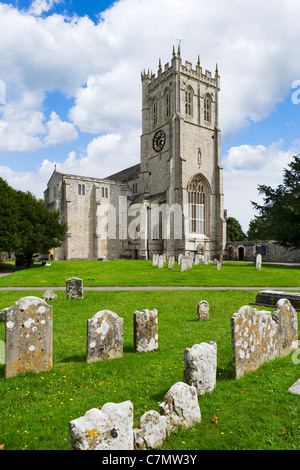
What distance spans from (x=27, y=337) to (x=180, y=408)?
3181 mm

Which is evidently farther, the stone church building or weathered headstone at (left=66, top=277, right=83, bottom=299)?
the stone church building

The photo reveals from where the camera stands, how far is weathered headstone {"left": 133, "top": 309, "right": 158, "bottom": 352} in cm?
622

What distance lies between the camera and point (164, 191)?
Answer: 145 feet

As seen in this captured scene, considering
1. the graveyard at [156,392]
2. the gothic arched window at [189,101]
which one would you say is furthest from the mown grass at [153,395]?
the gothic arched window at [189,101]

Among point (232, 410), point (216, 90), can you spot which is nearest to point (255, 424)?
point (232, 410)

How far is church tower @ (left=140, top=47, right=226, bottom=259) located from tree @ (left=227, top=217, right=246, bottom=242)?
69.0ft

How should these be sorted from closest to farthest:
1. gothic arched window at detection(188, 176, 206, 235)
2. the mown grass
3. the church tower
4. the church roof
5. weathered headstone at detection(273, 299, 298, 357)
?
the mown grass
weathered headstone at detection(273, 299, 298, 357)
the church tower
gothic arched window at detection(188, 176, 206, 235)
the church roof

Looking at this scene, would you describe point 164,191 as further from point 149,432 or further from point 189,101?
point 149,432

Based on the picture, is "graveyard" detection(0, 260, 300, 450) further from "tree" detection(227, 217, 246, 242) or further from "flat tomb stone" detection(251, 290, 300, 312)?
"tree" detection(227, 217, 246, 242)

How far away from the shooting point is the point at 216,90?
49.1 meters

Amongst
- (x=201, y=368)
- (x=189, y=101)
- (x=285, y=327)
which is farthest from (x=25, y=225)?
(x=189, y=101)

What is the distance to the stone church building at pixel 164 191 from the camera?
4247 centimetres

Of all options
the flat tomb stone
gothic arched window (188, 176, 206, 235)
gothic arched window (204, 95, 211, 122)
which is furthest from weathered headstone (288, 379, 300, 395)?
gothic arched window (204, 95, 211, 122)

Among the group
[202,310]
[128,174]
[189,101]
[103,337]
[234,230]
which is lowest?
[202,310]
